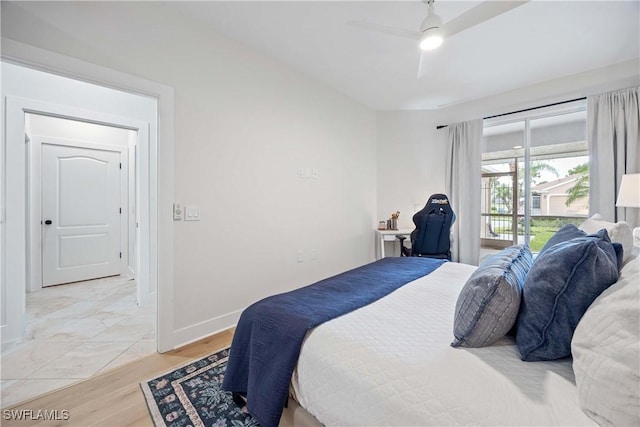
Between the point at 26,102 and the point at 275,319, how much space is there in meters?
2.95

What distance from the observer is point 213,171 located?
233 cm

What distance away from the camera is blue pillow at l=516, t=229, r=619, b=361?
82cm

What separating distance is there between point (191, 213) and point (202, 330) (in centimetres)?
99

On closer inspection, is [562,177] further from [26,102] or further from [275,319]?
[26,102]

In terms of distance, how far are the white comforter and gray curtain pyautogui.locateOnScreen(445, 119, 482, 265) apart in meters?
2.88

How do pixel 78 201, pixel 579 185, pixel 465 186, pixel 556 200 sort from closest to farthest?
pixel 579 185 → pixel 556 200 → pixel 465 186 → pixel 78 201

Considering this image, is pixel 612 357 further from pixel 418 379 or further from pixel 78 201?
pixel 78 201

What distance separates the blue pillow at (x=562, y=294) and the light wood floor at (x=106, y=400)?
177 cm

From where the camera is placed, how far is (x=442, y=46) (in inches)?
99.0

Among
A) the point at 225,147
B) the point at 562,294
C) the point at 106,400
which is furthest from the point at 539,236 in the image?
the point at 106,400

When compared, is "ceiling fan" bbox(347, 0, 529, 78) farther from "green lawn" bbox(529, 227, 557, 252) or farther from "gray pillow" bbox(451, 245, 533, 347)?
"green lawn" bbox(529, 227, 557, 252)

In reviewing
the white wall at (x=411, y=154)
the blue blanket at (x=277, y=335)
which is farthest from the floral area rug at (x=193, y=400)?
the white wall at (x=411, y=154)

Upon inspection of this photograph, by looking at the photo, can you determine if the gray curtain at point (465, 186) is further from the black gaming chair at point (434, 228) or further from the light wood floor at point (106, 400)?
the light wood floor at point (106, 400)

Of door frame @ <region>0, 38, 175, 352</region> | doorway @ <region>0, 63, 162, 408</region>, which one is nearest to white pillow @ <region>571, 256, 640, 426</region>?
door frame @ <region>0, 38, 175, 352</region>
